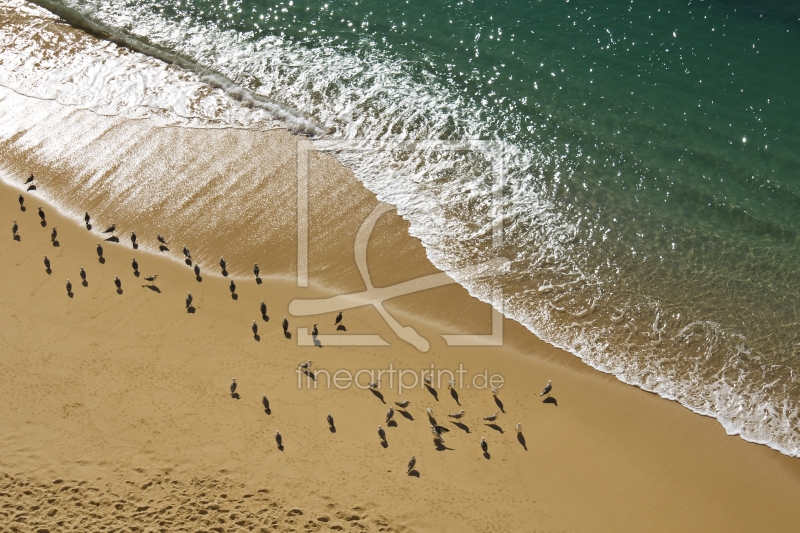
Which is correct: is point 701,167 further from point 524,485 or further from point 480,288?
point 524,485

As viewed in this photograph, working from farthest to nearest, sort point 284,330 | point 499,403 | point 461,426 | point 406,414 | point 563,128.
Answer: point 563,128 < point 284,330 < point 499,403 < point 406,414 < point 461,426

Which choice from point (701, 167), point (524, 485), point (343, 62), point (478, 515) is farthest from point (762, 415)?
point (343, 62)

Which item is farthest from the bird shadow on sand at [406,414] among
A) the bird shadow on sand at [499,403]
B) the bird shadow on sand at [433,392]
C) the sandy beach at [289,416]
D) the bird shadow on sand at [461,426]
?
the bird shadow on sand at [499,403]

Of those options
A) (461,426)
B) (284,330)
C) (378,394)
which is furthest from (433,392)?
(284,330)

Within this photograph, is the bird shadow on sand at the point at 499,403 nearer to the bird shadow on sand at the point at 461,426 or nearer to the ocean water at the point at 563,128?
the bird shadow on sand at the point at 461,426

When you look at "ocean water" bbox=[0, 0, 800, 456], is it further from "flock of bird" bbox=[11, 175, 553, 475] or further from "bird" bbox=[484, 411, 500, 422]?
"flock of bird" bbox=[11, 175, 553, 475]

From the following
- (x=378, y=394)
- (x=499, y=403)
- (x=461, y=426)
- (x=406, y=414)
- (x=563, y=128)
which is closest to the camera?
(x=461, y=426)

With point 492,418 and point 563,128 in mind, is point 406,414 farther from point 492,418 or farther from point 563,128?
point 563,128
